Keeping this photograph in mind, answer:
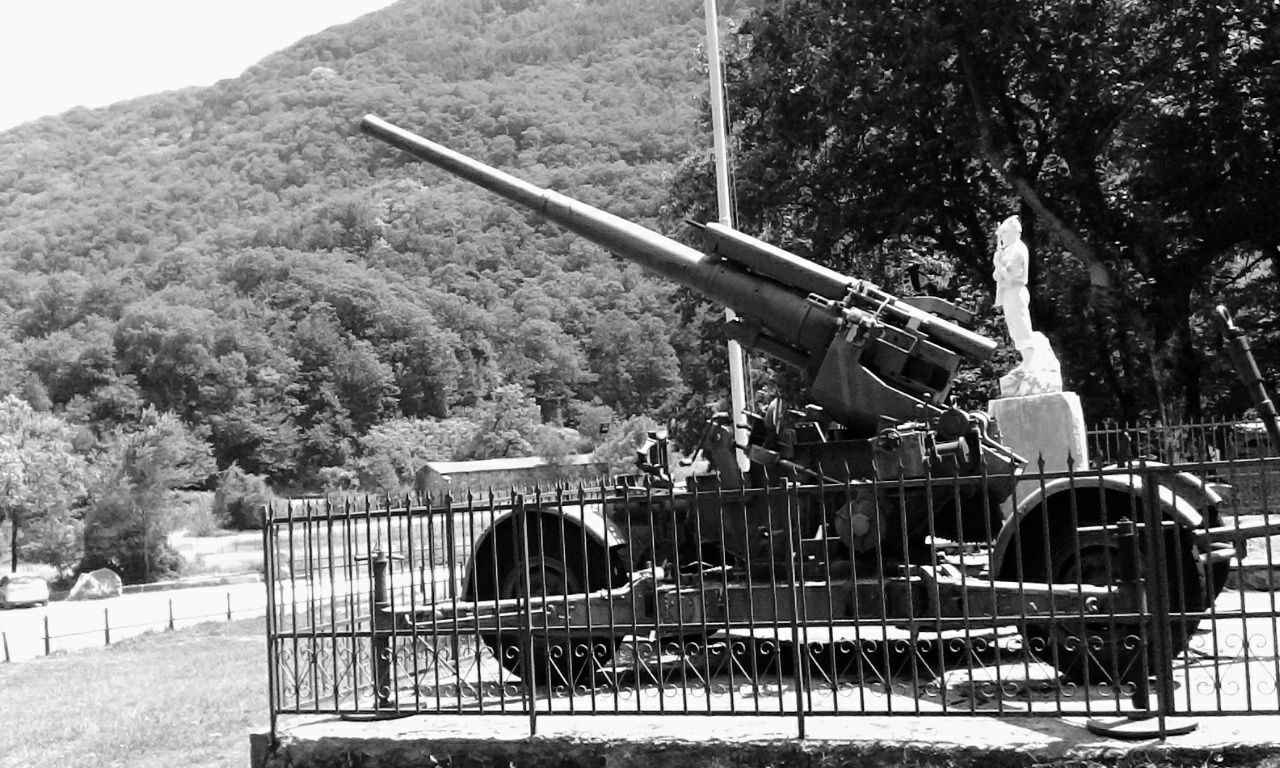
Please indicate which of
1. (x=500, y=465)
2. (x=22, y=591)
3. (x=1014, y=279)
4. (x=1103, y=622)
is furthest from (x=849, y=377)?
(x=500, y=465)

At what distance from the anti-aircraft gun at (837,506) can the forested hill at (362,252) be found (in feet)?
200

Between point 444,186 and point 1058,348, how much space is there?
9192 centimetres

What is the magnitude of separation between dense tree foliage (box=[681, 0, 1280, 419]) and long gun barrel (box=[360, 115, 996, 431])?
1594 centimetres

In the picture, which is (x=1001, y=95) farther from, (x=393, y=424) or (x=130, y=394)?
(x=130, y=394)

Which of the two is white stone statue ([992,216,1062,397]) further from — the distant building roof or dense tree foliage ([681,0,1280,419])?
the distant building roof

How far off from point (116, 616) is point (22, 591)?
8.65m

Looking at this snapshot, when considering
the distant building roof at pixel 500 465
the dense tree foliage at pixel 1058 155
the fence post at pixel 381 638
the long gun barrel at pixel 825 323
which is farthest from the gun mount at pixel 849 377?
the distant building roof at pixel 500 465

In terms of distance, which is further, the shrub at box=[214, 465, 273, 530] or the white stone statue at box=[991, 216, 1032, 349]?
the shrub at box=[214, 465, 273, 530]

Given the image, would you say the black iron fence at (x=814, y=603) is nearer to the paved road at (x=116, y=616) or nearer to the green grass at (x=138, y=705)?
the green grass at (x=138, y=705)

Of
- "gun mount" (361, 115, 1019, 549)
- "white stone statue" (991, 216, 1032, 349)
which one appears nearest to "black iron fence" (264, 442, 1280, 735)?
"gun mount" (361, 115, 1019, 549)

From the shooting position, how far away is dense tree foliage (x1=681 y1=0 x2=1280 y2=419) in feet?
83.4

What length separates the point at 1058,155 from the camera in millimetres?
A: 28156

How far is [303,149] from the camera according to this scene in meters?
117

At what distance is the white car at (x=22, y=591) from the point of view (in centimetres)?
3878
